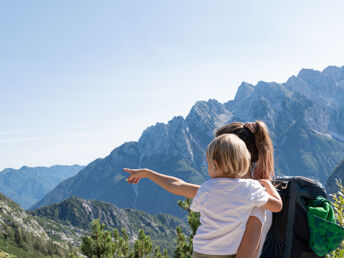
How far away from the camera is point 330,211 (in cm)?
355

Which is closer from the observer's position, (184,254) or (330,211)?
(330,211)

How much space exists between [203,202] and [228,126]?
1.17 m

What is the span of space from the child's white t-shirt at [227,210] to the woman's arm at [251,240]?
0.18 feet

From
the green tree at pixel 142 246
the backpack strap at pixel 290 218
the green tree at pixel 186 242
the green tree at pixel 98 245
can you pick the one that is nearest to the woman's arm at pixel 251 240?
the backpack strap at pixel 290 218

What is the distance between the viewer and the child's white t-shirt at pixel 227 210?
3.38 meters

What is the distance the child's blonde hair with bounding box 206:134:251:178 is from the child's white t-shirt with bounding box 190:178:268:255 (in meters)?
0.11

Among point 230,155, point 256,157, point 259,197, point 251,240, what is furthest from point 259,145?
point 251,240

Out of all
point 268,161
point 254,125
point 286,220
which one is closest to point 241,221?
point 286,220

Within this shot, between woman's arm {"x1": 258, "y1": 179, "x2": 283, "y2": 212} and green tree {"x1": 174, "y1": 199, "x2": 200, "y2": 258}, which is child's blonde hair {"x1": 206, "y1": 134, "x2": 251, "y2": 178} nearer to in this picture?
woman's arm {"x1": 258, "y1": 179, "x2": 283, "y2": 212}

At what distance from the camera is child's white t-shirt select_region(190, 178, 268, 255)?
3.38 meters

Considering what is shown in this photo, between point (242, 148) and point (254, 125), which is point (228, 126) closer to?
point (254, 125)

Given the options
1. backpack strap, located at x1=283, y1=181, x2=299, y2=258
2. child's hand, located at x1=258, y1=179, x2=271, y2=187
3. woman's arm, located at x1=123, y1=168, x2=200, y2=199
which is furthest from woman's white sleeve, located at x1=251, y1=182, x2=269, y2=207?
woman's arm, located at x1=123, y1=168, x2=200, y2=199

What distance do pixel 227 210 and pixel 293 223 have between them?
83cm

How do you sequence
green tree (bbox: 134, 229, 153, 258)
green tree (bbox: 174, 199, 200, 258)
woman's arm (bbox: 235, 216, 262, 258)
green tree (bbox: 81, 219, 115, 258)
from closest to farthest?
1. woman's arm (bbox: 235, 216, 262, 258)
2. green tree (bbox: 174, 199, 200, 258)
3. green tree (bbox: 81, 219, 115, 258)
4. green tree (bbox: 134, 229, 153, 258)
